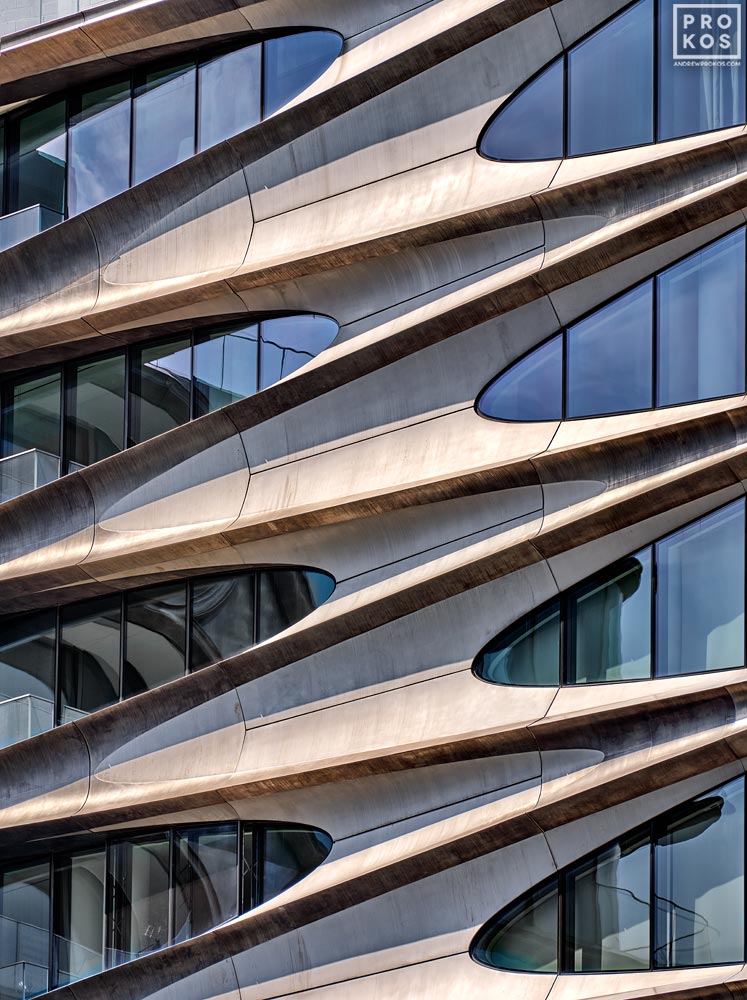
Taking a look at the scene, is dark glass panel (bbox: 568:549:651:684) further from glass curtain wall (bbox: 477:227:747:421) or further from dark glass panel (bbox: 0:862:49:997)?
dark glass panel (bbox: 0:862:49:997)

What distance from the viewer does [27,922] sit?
21.7 metres

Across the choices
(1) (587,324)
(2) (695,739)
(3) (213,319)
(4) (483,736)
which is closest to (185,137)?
(3) (213,319)

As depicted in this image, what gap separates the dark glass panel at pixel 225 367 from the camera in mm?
21594

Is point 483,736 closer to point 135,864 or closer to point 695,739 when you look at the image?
point 695,739

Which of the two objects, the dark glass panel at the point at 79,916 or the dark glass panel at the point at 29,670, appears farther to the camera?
the dark glass panel at the point at 29,670

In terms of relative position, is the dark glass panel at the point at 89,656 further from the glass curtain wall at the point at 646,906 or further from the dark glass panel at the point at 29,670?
the glass curtain wall at the point at 646,906

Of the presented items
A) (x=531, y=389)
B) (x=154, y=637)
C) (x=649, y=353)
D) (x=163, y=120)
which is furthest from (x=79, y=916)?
(x=163, y=120)

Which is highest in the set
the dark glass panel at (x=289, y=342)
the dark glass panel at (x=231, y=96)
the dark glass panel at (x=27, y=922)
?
the dark glass panel at (x=231, y=96)

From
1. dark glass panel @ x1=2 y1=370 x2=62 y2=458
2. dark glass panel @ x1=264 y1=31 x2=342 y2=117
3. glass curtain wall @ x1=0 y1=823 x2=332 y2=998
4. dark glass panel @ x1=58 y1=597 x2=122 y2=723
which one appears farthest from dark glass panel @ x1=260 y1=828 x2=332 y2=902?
dark glass panel @ x1=264 y1=31 x2=342 y2=117

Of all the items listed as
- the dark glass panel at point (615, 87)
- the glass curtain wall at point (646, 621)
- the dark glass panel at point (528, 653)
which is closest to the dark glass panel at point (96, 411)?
the dark glass panel at point (528, 653)

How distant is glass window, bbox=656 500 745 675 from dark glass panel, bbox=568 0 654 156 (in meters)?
5.25

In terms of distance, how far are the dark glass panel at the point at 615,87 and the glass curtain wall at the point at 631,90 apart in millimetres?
14

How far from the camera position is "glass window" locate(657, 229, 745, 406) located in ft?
63.3

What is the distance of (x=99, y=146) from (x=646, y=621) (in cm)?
1098
